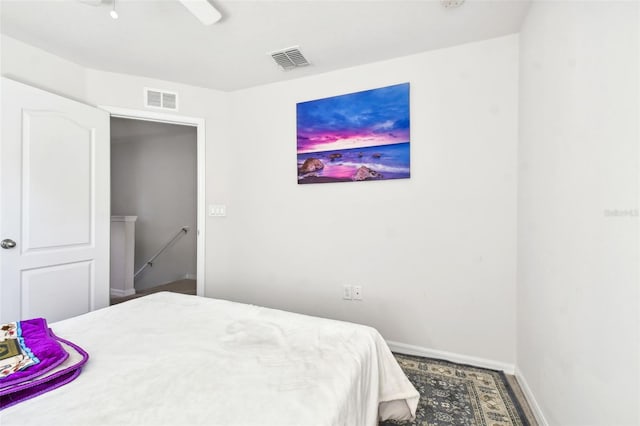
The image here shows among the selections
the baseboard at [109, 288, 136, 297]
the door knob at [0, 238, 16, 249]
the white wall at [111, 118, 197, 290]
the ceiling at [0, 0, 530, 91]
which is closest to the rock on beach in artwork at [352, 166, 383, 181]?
the ceiling at [0, 0, 530, 91]

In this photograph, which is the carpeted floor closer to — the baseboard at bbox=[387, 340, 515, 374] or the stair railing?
the stair railing

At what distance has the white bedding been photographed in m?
0.76

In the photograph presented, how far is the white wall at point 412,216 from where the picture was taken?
1.97 m

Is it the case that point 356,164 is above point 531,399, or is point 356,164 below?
above

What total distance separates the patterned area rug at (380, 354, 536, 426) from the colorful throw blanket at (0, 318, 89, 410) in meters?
1.39

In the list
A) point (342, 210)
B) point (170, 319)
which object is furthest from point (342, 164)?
point (170, 319)

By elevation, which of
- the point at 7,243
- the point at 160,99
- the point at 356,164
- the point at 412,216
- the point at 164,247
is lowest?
the point at 164,247

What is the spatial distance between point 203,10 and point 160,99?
4.42 ft

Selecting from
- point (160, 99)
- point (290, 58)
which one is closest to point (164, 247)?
point (160, 99)

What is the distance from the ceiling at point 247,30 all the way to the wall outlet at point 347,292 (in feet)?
6.20

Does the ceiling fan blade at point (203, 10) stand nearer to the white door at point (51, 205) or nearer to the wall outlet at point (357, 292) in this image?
the white door at point (51, 205)

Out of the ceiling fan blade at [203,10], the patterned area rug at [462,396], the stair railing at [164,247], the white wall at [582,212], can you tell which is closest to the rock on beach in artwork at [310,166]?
the ceiling fan blade at [203,10]

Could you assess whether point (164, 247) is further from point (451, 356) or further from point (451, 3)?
point (451, 3)

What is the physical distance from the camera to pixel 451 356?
2074 millimetres
